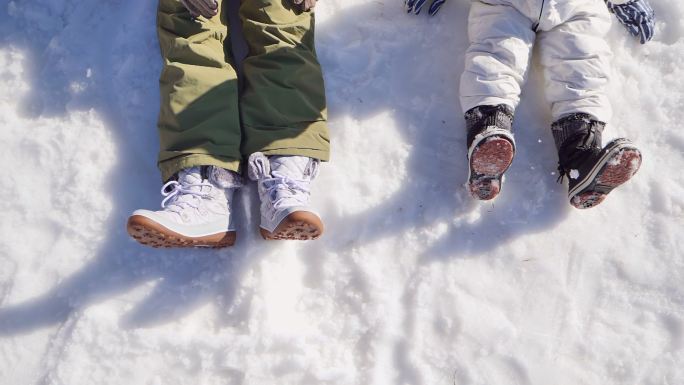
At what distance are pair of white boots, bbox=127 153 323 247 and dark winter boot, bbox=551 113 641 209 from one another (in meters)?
0.74

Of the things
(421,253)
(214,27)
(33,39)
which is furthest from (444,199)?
(33,39)

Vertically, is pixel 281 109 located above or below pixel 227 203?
above

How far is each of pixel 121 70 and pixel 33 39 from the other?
0.34 m

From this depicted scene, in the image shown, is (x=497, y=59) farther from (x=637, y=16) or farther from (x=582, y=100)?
(x=637, y=16)

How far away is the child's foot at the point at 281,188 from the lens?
1488mm

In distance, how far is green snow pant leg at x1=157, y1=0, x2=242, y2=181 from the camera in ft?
5.16

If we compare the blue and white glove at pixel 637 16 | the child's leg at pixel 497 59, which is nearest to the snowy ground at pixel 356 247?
the blue and white glove at pixel 637 16

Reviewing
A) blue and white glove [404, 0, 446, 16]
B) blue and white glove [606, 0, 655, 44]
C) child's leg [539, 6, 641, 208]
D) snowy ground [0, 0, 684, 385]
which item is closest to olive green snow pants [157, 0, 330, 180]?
snowy ground [0, 0, 684, 385]

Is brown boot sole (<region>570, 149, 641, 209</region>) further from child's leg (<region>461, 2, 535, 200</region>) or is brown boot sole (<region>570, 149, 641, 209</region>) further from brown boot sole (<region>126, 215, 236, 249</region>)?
brown boot sole (<region>126, 215, 236, 249</region>)

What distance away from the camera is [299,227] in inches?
56.8

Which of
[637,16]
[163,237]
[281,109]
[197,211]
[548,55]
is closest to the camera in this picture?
[163,237]

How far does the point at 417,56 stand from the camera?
1939mm

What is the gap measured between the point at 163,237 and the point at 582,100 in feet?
4.09

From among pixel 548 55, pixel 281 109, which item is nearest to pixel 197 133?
pixel 281 109
